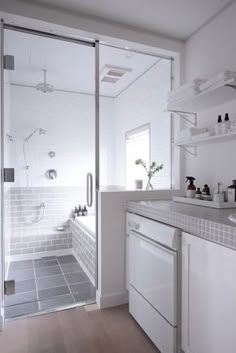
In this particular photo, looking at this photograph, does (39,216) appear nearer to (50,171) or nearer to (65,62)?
(50,171)

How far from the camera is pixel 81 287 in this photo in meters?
2.37

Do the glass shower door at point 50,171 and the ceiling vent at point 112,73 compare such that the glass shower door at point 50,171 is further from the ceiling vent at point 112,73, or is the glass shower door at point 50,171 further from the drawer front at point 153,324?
the drawer front at point 153,324

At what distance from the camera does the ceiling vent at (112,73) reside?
2473mm

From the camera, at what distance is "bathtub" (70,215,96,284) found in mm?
2338

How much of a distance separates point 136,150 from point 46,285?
1.74 meters

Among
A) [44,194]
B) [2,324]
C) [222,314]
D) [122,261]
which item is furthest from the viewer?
[44,194]

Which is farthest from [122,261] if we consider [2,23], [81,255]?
[2,23]

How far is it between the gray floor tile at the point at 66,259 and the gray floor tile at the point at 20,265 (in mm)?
316

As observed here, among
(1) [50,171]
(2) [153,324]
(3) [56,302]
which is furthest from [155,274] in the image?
(1) [50,171]

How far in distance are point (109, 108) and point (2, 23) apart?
3.93 ft

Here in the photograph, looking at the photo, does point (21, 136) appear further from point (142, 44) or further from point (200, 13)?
point (200, 13)

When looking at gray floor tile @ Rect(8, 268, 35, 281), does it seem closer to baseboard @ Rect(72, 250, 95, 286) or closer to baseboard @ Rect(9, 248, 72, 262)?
baseboard @ Rect(9, 248, 72, 262)

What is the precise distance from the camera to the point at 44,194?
2820mm

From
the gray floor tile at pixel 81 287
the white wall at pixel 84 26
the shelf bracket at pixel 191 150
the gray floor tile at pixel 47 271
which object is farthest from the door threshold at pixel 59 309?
the white wall at pixel 84 26
